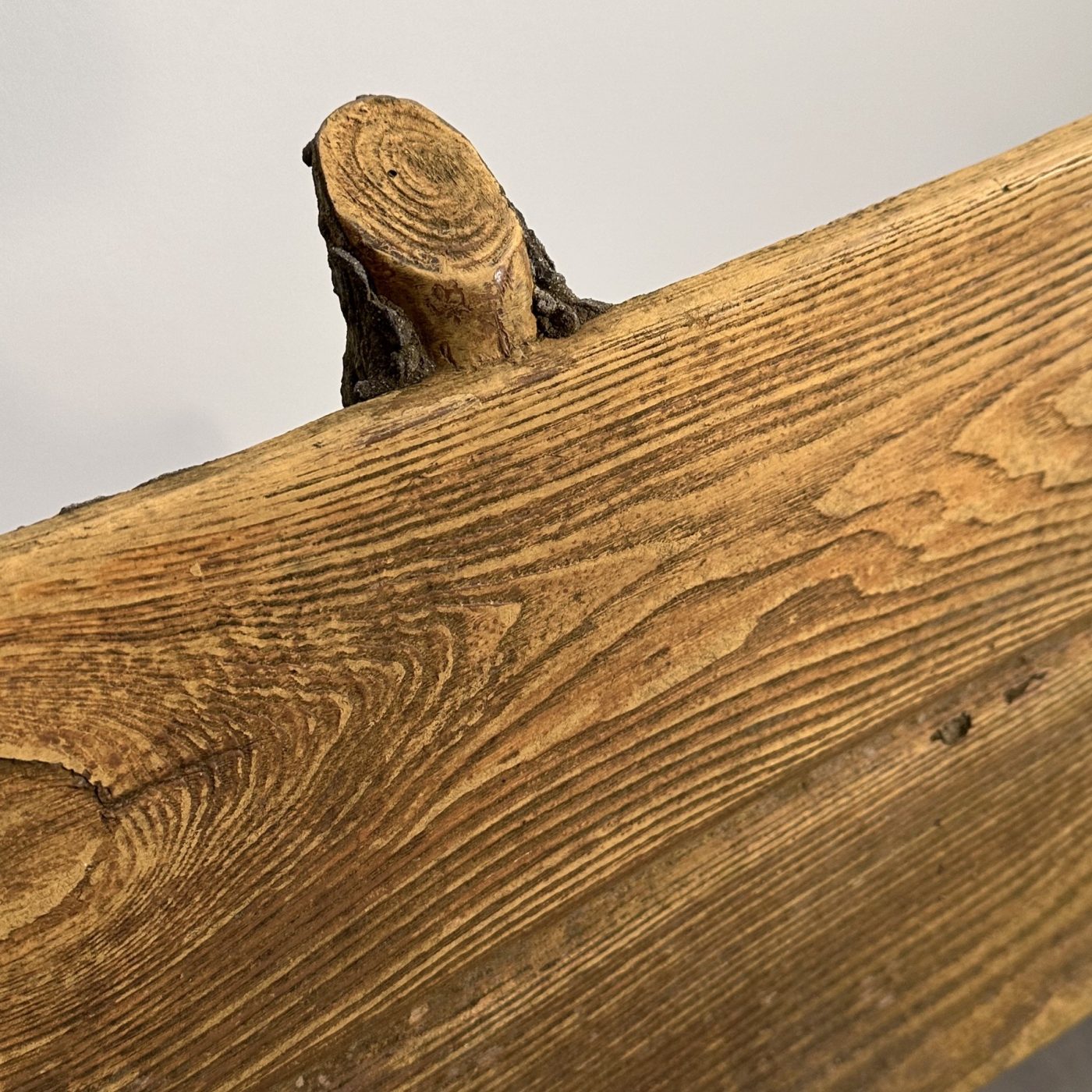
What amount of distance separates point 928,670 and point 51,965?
532mm

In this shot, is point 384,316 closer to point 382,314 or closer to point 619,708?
point 382,314

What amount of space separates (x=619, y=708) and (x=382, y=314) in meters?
0.30

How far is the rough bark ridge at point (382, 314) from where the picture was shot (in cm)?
59

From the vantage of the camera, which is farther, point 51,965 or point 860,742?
point 860,742

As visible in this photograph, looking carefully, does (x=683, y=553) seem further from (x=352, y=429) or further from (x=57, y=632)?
(x=57, y=632)

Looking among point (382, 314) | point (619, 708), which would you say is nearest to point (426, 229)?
point (382, 314)

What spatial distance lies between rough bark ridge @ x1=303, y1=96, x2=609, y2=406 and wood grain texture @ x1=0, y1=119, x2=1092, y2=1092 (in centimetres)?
→ 3

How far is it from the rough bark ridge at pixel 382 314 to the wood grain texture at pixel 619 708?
28 mm

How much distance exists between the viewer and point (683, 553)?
0.54 metres

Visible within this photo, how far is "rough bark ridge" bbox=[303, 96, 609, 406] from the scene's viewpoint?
1.93ft

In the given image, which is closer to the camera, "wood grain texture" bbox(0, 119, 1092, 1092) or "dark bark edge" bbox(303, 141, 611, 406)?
"wood grain texture" bbox(0, 119, 1092, 1092)

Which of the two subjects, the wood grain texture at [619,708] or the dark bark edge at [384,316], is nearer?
the wood grain texture at [619,708]

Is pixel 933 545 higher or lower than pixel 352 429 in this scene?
lower

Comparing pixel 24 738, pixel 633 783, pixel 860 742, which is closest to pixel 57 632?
pixel 24 738
